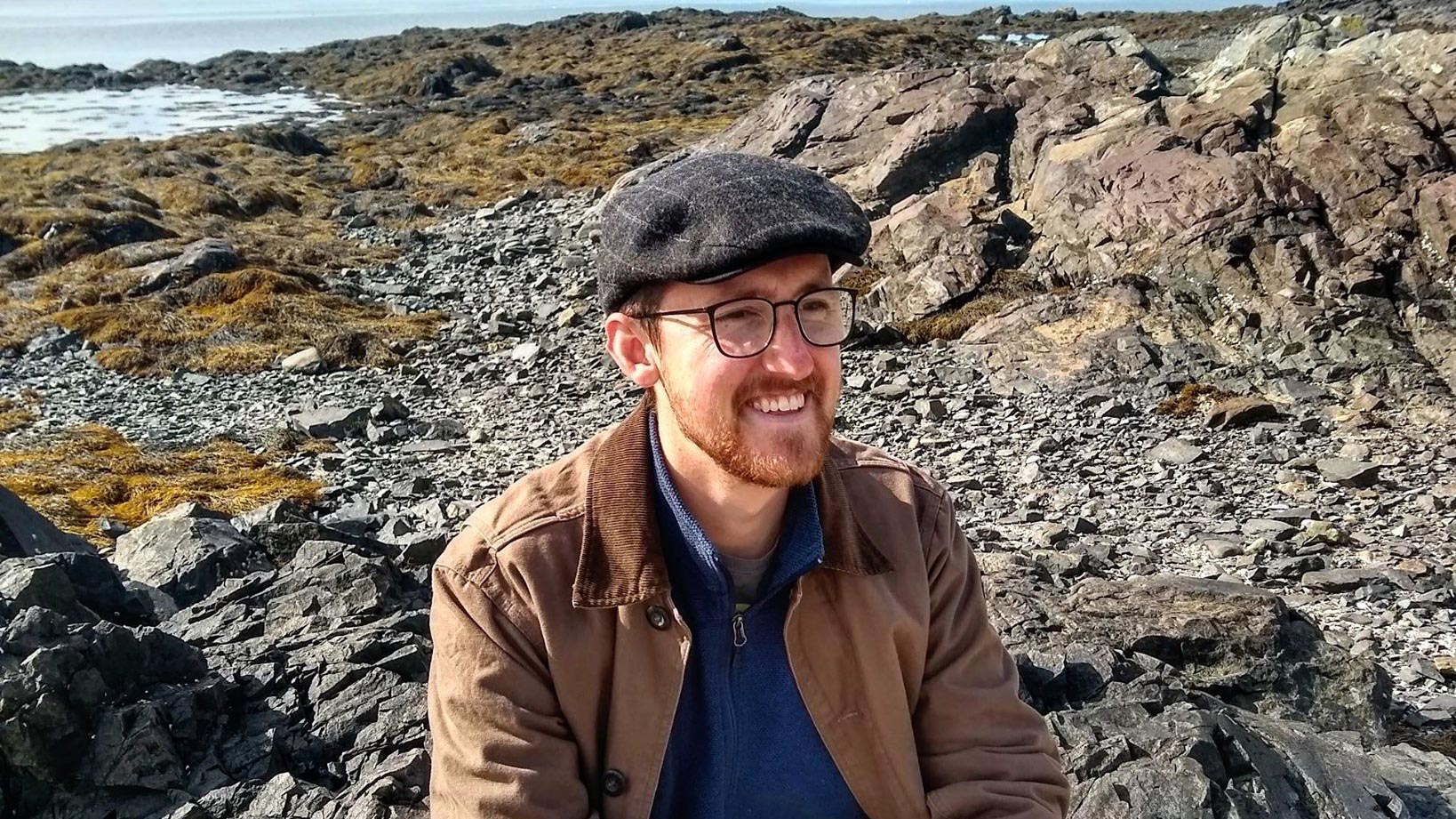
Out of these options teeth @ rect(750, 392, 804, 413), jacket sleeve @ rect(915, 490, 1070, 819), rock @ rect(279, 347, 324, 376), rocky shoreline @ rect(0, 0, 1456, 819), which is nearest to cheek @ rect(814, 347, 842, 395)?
teeth @ rect(750, 392, 804, 413)

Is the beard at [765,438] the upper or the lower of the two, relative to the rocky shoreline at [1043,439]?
upper

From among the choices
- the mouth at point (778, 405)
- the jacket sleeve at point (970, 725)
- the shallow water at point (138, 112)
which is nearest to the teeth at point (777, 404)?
the mouth at point (778, 405)

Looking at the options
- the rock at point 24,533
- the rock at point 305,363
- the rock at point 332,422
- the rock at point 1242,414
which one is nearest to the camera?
the rock at point 24,533

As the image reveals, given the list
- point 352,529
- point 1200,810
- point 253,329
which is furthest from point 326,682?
point 253,329

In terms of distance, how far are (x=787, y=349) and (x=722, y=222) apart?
0.43 metres

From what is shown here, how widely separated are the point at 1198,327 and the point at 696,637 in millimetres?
15808

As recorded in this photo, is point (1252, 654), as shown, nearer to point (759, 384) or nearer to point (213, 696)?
point (759, 384)

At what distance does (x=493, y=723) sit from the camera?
3.21 meters

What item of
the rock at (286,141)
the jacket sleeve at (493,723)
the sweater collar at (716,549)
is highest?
the rock at (286,141)

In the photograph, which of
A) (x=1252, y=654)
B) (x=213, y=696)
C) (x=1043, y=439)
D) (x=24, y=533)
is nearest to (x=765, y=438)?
(x=213, y=696)

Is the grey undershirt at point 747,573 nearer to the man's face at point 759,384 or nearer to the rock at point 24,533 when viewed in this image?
the man's face at point 759,384

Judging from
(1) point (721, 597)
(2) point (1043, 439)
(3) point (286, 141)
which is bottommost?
(2) point (1043, 439)

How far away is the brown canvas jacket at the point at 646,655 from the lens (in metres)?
3.25

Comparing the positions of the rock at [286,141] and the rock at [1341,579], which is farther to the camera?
the rock at [286,141]
